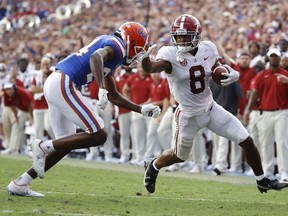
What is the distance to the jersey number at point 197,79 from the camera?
29.1ft

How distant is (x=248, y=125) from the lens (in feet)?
44.9

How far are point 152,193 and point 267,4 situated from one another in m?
12.1

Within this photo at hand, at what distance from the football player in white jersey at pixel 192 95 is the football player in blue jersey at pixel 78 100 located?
38 cm

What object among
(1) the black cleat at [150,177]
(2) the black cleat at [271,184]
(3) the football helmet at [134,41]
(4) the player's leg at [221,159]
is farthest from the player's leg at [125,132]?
(3) the football helmet at [134,41]

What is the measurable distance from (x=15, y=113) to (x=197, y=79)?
8856mm

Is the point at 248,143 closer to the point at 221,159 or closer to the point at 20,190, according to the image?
the point at 20,190

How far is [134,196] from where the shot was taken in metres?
8.89

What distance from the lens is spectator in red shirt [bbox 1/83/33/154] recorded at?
16.9 meters

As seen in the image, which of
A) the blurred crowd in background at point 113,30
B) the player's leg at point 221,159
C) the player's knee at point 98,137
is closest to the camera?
the player's knee at point 98,137

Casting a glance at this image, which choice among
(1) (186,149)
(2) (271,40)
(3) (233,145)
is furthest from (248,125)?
(1) (186,149)

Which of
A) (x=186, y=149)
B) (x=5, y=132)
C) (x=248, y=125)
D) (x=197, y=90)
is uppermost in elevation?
(x=197, y=90)

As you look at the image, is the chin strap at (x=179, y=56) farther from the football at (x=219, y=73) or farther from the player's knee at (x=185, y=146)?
the player's knee at (x=185, y=146)

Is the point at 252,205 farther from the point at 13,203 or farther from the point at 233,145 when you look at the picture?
the point at 233,145

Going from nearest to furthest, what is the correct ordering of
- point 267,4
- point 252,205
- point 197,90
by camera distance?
point 252,205 < point 197,90 < point 267,4
